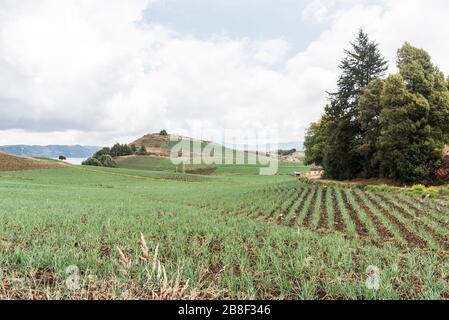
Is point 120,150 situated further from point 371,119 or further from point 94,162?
point 371,119

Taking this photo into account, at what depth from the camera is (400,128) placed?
2952 centimetres

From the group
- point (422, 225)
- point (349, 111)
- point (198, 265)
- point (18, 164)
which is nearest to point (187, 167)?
point (18, 164)

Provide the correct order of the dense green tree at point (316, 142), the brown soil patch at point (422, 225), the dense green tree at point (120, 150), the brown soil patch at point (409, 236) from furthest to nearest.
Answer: the dense green tree at point (120, 150) < the dense green tree at point (316, 142) < the brown soil patch at point (422, 225) < the brown soil patch at point (409, 236)

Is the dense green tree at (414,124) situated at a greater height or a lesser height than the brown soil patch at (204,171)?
greater

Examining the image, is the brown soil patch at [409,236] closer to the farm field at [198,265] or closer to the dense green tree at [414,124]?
the farm field at [198,265]

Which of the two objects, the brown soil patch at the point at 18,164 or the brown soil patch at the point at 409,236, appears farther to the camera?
the brown soil patch at the point at 18,164

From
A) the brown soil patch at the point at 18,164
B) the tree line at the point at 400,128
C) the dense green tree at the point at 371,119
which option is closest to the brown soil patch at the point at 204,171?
the brown soil patch at the point at 18,164

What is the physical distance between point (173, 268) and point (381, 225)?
1079cm

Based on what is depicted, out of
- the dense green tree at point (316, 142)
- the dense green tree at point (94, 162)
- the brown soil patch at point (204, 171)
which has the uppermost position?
the dense green tree at point (316, 142)

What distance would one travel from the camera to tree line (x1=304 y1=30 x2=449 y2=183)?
29.5 m

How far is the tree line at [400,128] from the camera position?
96.9 ft

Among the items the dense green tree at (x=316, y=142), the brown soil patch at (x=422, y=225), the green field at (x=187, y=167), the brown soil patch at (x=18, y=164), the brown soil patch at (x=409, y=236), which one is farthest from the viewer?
the green field at (x=187, y=167)

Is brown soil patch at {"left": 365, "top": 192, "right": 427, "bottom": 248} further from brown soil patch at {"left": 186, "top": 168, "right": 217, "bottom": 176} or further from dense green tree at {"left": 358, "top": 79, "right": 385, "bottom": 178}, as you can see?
brown soil patch at {"left": 186, "top": 168, "right": 217, "bottom": 176}
